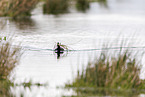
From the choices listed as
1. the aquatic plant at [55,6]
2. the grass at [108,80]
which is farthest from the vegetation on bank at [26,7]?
the grass at [108,80]

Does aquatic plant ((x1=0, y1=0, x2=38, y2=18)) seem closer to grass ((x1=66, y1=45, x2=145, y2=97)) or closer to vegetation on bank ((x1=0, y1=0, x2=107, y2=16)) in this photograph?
vegetation on bank ((x1=0, y1=0, x2=107, y2=16))

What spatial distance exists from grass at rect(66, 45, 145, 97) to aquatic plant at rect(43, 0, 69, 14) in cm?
1991

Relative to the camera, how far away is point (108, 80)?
732 cm

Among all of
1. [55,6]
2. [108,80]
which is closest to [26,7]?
[55,6]

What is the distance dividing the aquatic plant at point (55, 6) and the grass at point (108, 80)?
19910 millimetres

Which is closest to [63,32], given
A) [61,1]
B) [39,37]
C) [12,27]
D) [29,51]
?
[39,37]

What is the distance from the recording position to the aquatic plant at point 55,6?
89.5ft

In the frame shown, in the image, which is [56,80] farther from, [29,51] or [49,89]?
[29,51]

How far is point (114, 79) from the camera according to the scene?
7.25 metres

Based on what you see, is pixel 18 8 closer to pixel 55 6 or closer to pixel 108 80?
pixel 55 6

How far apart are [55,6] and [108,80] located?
69.7ft

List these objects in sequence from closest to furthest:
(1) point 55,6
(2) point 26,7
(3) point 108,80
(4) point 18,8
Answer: (3) point 108,80, (4) point 18,8, (2) point 26,7, (1) point 55,6

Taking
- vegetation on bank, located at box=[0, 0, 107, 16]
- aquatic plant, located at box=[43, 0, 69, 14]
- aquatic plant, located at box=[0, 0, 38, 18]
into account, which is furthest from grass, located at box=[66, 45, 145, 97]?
aquatic plant, located at box=[43, 0, 69, 14]

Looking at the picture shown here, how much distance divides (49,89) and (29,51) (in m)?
4.43
